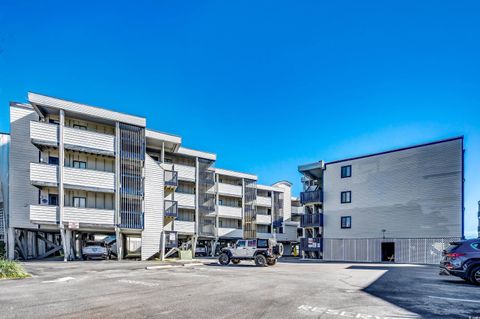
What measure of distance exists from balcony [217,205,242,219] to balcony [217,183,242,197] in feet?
6.36

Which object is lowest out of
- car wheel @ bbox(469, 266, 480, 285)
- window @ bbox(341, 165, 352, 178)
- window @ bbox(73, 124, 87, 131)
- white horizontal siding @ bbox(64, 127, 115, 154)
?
car wheel @ bbox(469, 266, 480, 285)

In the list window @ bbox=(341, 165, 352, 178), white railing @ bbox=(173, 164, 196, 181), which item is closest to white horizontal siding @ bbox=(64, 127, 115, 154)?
white railing @ bbox=(173, 164, 196, 181)

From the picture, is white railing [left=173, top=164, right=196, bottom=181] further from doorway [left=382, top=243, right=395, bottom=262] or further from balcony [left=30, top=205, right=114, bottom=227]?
doorway [left=382, top=243, right=395, bottom=262]

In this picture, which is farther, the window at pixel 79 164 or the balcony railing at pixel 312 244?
the balcony railing at pixel 312 244

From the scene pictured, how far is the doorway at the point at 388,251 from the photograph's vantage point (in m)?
35.0

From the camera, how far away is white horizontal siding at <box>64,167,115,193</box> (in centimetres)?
2858

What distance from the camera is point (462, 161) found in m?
31.3

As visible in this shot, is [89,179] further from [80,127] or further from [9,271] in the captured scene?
[9,271]

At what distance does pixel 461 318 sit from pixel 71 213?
2747 cm

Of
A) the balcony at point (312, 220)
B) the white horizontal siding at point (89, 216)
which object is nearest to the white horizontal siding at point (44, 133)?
the white horizontal siding at point (89, 216)

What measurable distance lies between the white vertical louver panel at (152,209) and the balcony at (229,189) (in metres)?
15.6

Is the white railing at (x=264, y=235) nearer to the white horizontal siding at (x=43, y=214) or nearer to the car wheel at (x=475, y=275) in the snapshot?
the white horizontal siding at (x=43, y=214)

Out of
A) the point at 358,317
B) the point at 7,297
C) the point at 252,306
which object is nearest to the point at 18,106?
the point at 7,297

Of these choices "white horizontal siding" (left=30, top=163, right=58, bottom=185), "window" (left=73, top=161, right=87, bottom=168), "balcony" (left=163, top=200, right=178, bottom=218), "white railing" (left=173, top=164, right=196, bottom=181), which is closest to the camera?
"white horizontal siding" (left=30, top=163, right=58, bottom=185)
